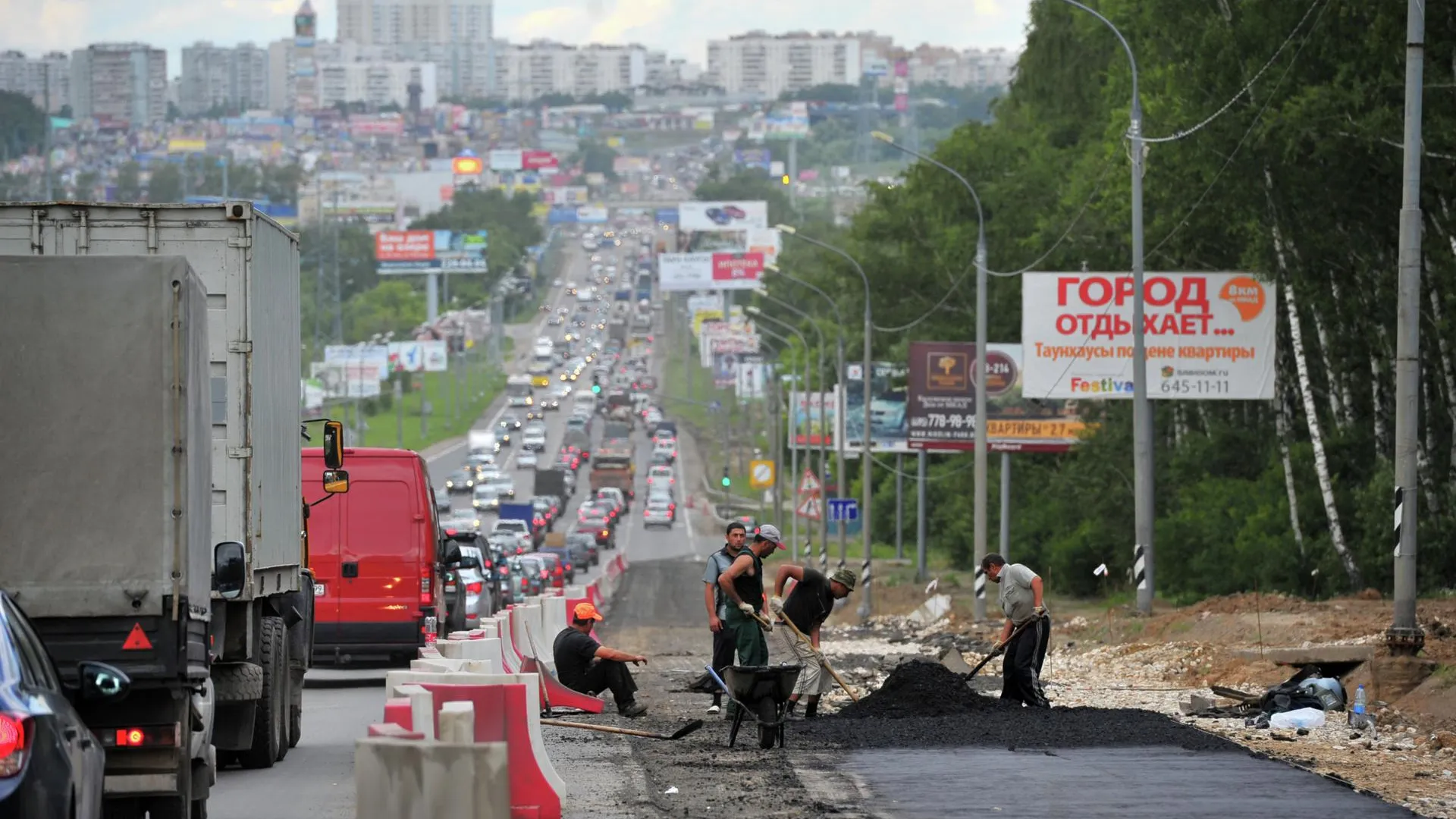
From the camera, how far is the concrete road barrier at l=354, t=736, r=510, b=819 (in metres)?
11.0

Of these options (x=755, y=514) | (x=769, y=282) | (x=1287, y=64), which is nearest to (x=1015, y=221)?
(x=1287, y=64)

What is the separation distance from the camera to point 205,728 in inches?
516

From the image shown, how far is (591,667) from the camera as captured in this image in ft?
68.3

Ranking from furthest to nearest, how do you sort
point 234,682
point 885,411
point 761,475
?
point 761,475, point 885,411, point 234,682

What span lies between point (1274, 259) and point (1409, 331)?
64.3 feet

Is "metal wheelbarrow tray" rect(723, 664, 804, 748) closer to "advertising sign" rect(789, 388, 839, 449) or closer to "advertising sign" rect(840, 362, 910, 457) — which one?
"advertising sign" rect(840, 362, 910, 457)

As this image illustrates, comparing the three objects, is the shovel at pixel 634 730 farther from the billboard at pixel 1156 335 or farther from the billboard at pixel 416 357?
the billboard at pixel 416 357

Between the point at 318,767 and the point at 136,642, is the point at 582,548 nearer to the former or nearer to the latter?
the point at 318,767

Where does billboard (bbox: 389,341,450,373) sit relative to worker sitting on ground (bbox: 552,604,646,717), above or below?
above

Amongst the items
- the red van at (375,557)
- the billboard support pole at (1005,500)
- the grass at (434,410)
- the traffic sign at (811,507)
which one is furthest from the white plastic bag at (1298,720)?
the grass at (434,410)

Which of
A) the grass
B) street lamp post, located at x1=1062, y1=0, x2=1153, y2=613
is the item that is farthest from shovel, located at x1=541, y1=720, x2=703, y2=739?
the grass

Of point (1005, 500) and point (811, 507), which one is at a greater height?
point (1005, 500)

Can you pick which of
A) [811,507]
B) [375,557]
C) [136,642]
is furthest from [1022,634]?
[811,507]

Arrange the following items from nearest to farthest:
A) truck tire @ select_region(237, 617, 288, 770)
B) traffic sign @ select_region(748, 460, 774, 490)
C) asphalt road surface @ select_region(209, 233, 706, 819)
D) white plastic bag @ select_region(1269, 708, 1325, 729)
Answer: asphalt road surface @ select_region(209, 233, 706, 819)
truck tire @ select_region(237, 617, 288, 770)
white plastic bag @ select_region(1269, 708, 1325, 729)
traffic sign @ select_region(748, 460, 774, 490)
